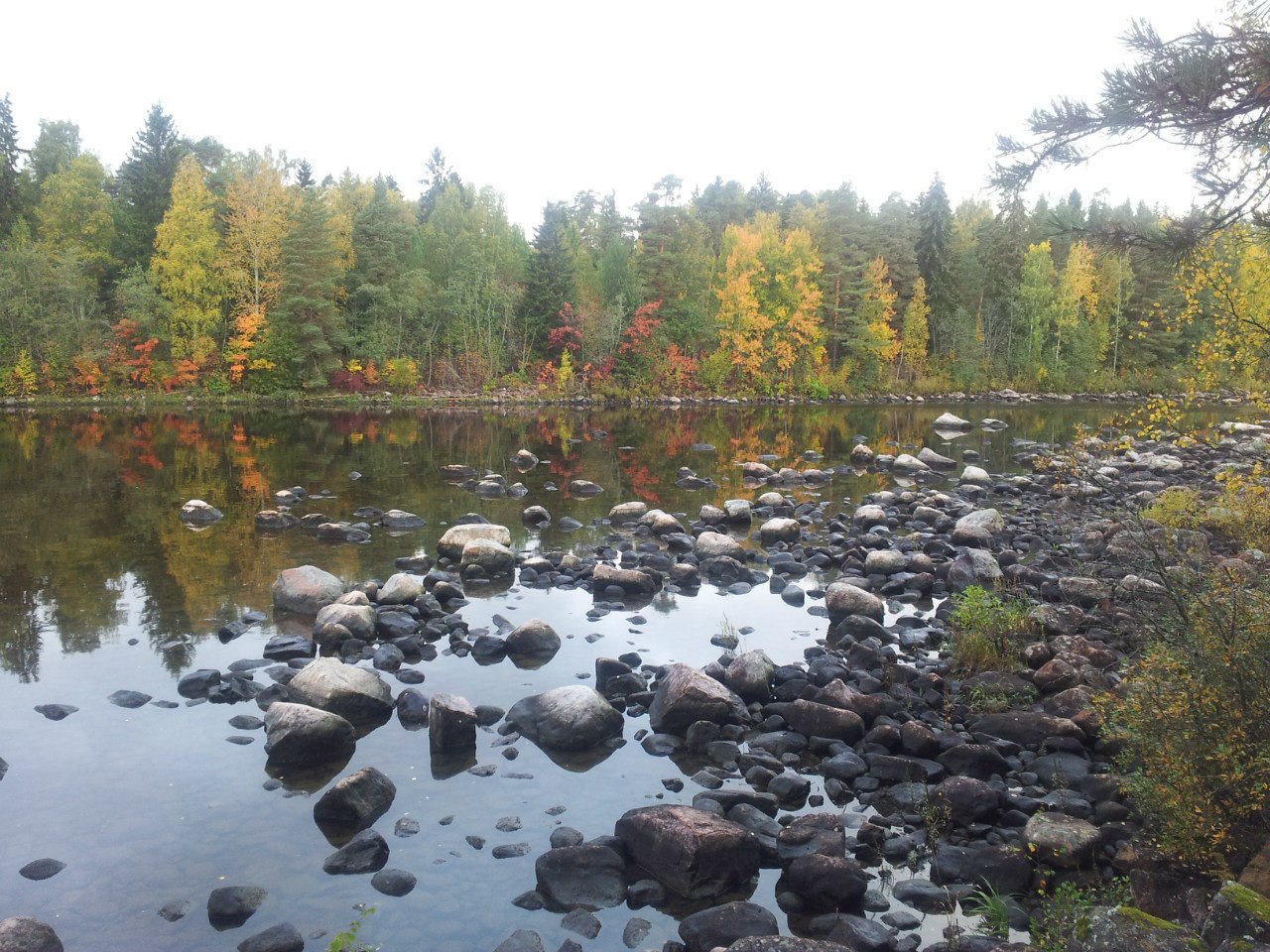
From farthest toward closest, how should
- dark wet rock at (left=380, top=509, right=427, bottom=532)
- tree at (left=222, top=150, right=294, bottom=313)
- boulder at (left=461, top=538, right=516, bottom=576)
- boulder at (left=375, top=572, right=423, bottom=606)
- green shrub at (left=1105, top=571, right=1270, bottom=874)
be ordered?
tree at (left=222, top=150, right=294, bottom=313) → dark wet rock at (left=380, top=509, right=427, bottom=532) → boulder at (left=461, top=538, right=516, bottom=576) → boulder at (left=375, top=572, right=423, bottom=606) → green shrub at (left=1105, top=571, right=1270, bottom=874)

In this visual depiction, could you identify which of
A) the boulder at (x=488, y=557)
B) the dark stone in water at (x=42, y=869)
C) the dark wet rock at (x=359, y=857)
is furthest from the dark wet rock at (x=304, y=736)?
the boulder at (x=488, y=557)

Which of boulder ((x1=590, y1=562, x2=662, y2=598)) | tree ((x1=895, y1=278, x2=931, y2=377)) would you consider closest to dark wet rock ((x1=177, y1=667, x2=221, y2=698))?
boulder ((x1=590, y1=562, x2=662, y2=598))

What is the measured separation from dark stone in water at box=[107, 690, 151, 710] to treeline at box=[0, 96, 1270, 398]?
47.5 meters

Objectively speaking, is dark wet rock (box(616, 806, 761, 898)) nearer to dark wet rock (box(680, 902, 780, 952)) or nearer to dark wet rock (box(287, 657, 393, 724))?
dark wet rock (box(680, 902, 780, 952))

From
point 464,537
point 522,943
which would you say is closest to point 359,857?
point 522,943

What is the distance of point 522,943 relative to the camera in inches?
224

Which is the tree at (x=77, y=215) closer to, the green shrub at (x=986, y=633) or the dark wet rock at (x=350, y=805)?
the dark wet rock at (x=350, y=805)

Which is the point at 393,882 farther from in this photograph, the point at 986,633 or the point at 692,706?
the point at 986,633

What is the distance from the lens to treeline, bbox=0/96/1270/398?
54781 millimetres

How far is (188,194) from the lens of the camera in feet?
183

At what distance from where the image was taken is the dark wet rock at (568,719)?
8.78m

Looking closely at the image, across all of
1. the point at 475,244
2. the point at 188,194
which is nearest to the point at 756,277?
the point at 475,244

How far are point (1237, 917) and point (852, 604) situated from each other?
28.5ft

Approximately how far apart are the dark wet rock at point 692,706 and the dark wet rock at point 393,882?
3343mm
